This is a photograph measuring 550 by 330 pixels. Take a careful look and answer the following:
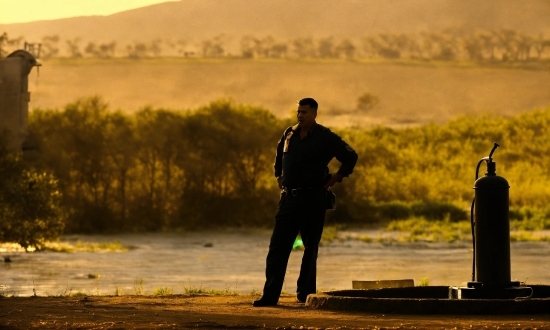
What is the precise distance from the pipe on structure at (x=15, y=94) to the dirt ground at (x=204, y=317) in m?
33.5

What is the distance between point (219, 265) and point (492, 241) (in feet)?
83.1

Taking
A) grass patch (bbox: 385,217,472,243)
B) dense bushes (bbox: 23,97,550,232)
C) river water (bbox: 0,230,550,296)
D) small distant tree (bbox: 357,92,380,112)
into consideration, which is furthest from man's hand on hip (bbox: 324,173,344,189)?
small distant tree (bbox: 357,92,380,112)

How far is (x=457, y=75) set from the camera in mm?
132875

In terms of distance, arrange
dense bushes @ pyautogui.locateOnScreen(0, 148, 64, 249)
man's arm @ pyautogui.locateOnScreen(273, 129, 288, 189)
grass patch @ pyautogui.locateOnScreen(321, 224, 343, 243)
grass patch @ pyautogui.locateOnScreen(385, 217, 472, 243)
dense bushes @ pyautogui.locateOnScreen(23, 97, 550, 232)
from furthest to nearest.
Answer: dense bushes @ pyautogui.locateOnScreen(23, 97, 550, 232) → grass patch @ pyautogui.locateOnScreen(385, 217, 472, 243) → grass patch @ pyautogui.locateOnScreen(321, 224, 343, 243) → dense bushes @ pyautogui.locateOnScreen(0, 148, 64, 249) → man's arm @ pyautogui.locateOnScreen(273, 129, 288, 189)

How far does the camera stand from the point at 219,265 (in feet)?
126

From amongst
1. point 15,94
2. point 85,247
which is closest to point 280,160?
point 85,247

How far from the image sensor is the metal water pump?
1334 cm

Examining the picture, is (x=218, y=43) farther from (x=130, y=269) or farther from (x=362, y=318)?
(x=362, y=318)

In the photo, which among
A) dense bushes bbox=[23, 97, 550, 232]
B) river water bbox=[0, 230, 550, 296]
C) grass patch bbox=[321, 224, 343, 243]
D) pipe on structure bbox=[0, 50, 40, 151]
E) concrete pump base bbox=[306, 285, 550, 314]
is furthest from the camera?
dense bushes bbox=[23, 97, 550, 232]

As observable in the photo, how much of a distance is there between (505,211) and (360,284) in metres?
2.51

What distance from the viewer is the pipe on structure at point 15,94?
4750 cm

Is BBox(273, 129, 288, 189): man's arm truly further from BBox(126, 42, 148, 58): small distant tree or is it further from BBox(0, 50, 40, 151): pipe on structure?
BBox(126, 42, 148, 58): small distant tree

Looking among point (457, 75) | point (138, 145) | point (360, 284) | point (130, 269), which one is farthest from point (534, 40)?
point (360, 284)

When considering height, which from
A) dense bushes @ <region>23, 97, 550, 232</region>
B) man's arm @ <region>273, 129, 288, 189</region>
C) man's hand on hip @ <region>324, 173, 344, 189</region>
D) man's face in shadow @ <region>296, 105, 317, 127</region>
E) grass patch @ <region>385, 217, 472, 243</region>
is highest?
dense bushes @ <region>23, 97, 550, 232</region>
